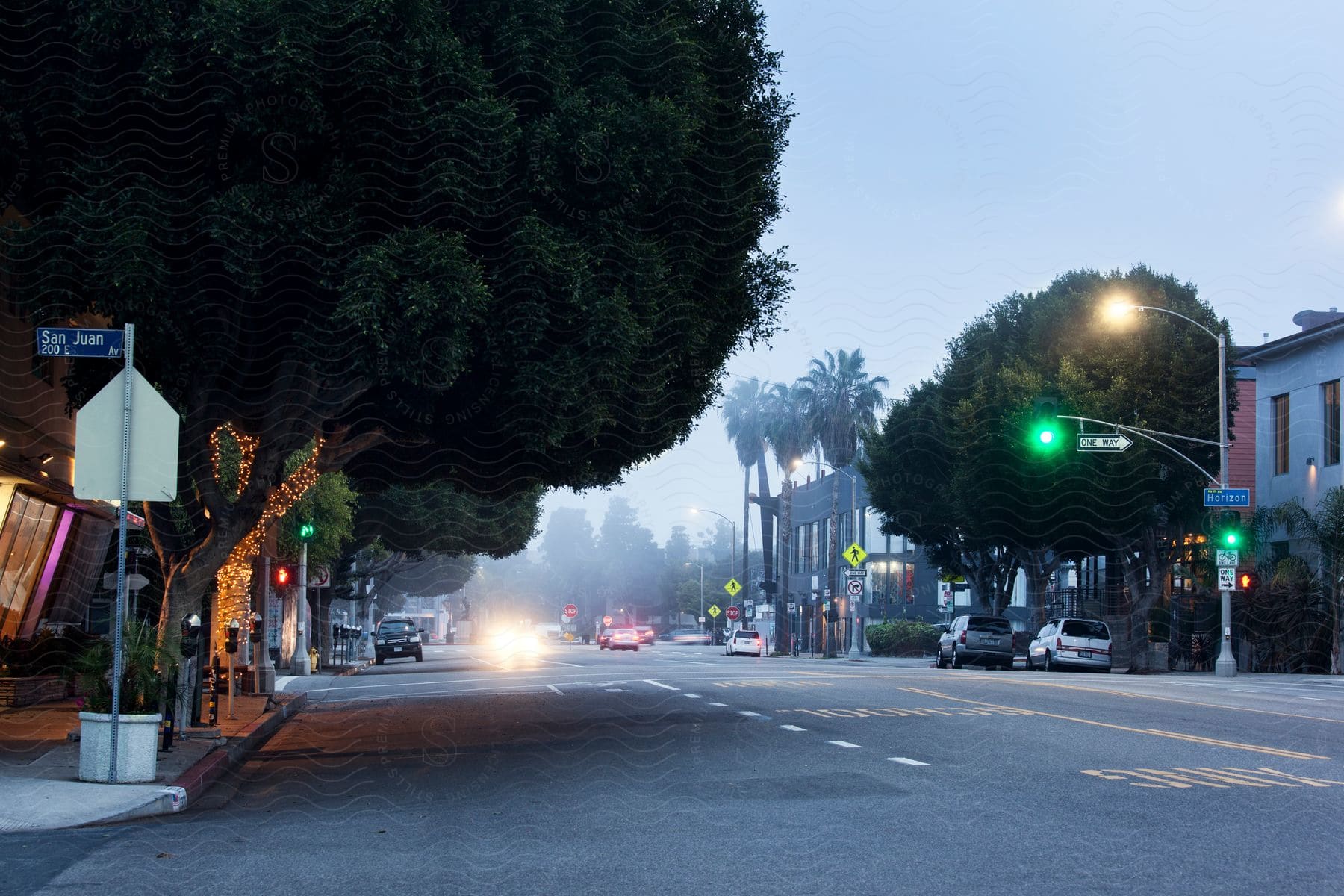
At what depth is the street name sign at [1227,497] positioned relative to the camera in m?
34.0

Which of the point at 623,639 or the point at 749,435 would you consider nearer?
the point at 623,639

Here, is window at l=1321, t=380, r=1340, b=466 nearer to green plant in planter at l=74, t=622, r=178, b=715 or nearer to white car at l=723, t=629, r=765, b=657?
white car at l=723, t=629, r=765, b=657

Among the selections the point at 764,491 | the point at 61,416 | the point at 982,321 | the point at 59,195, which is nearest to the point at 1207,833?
the point at 59,195

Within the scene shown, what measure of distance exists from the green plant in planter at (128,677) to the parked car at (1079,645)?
3153cm

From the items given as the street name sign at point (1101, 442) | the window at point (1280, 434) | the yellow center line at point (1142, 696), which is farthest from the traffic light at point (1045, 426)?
the window at point (1280, 434)

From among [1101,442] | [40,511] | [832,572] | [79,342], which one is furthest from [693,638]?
[79,342]

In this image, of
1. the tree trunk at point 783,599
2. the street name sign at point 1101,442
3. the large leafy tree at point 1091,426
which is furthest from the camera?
the tree trunk at point 783,599

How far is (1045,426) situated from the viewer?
31500 mm

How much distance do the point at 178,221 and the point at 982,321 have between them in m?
41.5

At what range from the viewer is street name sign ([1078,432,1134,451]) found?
113ft

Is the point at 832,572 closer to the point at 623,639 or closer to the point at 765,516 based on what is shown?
the point at 623,639

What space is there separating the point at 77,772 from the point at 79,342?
3907mm

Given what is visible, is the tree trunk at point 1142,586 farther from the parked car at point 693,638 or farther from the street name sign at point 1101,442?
the parked car at point 693,638

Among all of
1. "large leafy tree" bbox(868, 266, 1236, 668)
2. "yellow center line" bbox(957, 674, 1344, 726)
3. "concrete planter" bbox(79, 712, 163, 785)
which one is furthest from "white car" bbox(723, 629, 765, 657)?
"concrete planter" bbox(79, 712, 163, 785)
